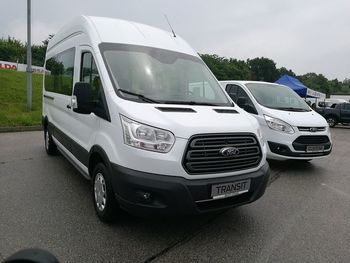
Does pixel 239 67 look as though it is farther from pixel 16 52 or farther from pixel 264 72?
pixel 16 52

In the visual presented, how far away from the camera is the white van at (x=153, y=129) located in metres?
3.10

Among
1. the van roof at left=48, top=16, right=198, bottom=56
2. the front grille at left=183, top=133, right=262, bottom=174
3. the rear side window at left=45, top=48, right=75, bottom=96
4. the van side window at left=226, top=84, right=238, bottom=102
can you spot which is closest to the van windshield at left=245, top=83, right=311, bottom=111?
the van side window at left=226, top=84, right=238, bottom=102

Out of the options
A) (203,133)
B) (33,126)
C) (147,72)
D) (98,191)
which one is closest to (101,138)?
(98,191)

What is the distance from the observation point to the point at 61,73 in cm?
566

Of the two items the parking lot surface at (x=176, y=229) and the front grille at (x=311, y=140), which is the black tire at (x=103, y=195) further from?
the front grille at (x=311, y=140)

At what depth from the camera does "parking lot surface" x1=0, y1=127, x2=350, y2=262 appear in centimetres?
318

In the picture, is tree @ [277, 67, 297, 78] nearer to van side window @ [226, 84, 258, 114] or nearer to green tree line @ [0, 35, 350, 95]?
green tree line @ [0, 35, 350, 95]

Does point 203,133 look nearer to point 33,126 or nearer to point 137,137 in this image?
point 137,137

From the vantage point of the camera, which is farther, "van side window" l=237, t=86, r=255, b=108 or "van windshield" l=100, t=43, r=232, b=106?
"van side window" l=237, t=86, r=255, b=108

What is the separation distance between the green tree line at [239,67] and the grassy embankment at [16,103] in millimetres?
46789

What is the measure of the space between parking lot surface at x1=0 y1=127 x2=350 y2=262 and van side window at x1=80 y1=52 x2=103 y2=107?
1.45 m

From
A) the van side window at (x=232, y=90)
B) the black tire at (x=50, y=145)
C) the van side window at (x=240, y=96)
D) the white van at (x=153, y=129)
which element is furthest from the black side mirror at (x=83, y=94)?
the van side window at (x=232, y=90)

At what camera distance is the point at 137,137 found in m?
3.14

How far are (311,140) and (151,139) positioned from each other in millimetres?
4418
